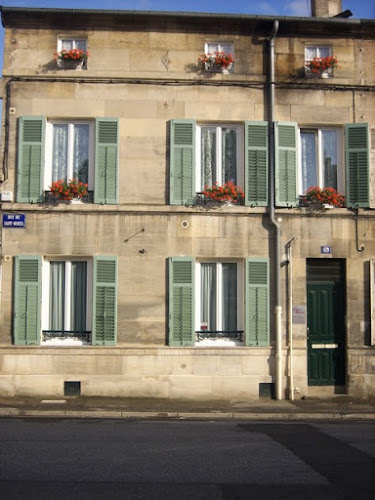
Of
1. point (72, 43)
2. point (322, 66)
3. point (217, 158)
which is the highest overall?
point (72, 43)

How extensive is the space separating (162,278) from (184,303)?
0.70 meters

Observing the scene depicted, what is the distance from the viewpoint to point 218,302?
12930mm

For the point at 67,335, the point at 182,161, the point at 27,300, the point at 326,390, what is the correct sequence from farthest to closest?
the point at 326,390, the point at 182,161, the point at 67,335, the point at 27,300

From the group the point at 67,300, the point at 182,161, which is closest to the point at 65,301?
the point at 67,300

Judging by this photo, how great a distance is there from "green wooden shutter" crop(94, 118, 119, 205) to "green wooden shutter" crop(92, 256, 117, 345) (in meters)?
1.32

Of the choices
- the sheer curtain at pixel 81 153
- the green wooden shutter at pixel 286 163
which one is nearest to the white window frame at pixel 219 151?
the green wooden shutter at pixel 286 163

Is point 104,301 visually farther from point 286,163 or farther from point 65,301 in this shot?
point 286,163

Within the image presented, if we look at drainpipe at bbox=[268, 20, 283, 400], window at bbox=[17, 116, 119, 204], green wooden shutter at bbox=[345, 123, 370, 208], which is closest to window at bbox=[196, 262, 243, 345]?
drainpipe at bbox=[268, 20, 283, 400]

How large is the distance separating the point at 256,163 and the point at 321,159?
1.54 metres

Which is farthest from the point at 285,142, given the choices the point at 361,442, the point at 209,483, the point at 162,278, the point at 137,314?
the point at 209,483

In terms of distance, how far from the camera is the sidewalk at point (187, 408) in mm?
10734

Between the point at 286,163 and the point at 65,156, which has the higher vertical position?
the point at 65,156

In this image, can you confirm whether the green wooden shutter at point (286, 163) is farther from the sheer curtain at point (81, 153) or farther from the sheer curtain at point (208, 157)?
the sheer curtain at point (81, 153)

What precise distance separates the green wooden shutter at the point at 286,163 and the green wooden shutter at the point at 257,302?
144 cm
